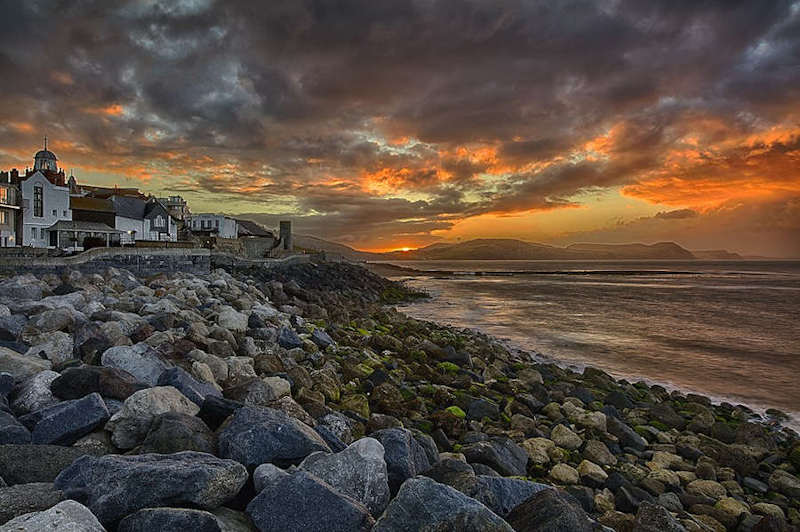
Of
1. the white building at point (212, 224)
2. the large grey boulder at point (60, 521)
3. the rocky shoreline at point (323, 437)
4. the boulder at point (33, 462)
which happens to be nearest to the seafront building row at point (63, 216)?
the white building at point (212, 224)

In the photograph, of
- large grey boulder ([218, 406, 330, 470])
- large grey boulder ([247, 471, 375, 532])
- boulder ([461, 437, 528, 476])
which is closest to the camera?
large grey boulder ([247, 471, 375, 532])

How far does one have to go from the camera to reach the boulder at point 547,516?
3.44 m

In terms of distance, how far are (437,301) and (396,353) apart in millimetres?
27461

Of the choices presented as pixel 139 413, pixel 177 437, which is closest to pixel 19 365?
pixel 139 413

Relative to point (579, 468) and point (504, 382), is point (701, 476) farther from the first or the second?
point (504, 382)

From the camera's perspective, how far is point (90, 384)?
513 cm

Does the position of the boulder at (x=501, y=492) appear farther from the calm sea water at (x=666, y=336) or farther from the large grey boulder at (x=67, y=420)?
the calm sea water at (x=666, y=336)

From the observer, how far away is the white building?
6078cm

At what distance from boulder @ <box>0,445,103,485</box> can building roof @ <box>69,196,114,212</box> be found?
41433mm

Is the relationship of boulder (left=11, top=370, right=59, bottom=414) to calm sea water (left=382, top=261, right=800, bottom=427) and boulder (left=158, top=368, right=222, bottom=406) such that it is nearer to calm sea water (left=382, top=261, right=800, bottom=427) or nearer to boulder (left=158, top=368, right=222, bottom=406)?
boulder (left=158, top=368, right=222, bottom=406)

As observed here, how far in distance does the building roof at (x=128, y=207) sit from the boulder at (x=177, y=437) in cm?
4379

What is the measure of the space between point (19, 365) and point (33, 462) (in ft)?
9.07

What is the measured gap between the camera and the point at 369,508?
3.62 metres

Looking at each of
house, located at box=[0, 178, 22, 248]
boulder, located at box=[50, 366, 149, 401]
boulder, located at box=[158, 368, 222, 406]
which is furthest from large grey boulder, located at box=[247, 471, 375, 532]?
house, located at box=[0, 178, 22, 248]
